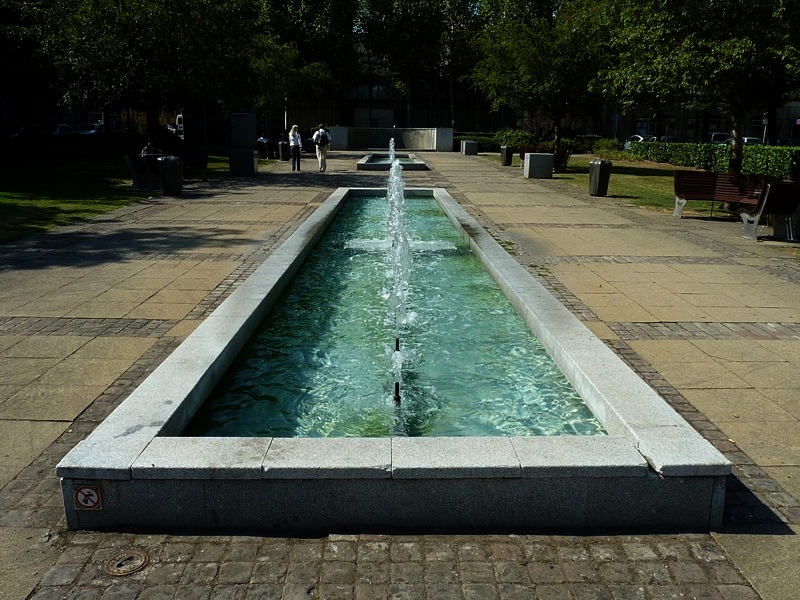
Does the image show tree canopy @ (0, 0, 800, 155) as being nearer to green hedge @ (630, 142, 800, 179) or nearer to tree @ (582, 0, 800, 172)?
tree @ (582, 0, 800, 172)

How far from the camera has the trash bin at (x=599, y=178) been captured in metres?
19.3

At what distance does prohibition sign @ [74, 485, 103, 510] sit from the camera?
3.57m

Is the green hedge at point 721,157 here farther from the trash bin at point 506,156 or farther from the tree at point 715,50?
the trash bin at point 506,156

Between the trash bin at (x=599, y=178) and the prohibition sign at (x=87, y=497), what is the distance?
17615mm

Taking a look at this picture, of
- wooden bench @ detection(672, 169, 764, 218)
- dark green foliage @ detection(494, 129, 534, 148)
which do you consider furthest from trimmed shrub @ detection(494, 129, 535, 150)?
wooden bench @ detection(672, 169, 764, 218)

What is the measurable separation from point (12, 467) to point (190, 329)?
8.96 ft

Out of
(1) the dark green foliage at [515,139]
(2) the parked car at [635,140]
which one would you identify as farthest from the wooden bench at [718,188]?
(2) the parked car at [635,140]

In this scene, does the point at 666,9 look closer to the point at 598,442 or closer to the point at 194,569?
the point at 598,442

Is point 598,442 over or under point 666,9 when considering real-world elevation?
under

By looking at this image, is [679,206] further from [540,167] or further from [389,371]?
[389,371]

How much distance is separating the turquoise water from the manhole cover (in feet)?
4.70

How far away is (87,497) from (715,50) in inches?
605

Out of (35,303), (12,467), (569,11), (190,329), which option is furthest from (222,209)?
(569,11)

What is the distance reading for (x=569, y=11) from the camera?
31.2 metres
